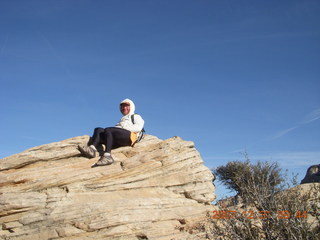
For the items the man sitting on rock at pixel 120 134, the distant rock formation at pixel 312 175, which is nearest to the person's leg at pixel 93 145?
the man sitting on rock at pixel 120 134

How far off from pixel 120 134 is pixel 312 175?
1295 inches

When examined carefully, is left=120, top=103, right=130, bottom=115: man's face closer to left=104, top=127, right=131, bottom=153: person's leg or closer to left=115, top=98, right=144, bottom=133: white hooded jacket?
left=115, top=98, right=144, bottom=133: white hooded jacket

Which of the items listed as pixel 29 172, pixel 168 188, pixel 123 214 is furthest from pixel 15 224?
pixel 168 188

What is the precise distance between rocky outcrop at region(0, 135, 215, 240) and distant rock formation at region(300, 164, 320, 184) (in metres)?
29.5

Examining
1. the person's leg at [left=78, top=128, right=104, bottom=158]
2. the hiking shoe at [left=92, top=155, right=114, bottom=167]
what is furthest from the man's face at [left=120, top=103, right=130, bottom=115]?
the hiking shoe at [left=92, top=155, right=114, bottom=167]

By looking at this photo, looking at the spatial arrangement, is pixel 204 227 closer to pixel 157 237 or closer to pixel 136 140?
pixel 157 237

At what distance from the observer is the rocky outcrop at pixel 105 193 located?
29.7 ft

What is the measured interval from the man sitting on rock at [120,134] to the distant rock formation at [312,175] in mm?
29795

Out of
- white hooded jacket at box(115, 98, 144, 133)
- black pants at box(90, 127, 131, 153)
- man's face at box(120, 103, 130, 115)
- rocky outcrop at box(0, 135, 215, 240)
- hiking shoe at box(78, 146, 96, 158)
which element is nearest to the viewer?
rocky outcrop at box(0, 135, 215, 240)

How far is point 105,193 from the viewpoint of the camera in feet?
34.0

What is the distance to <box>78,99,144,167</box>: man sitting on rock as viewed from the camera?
466 inches
